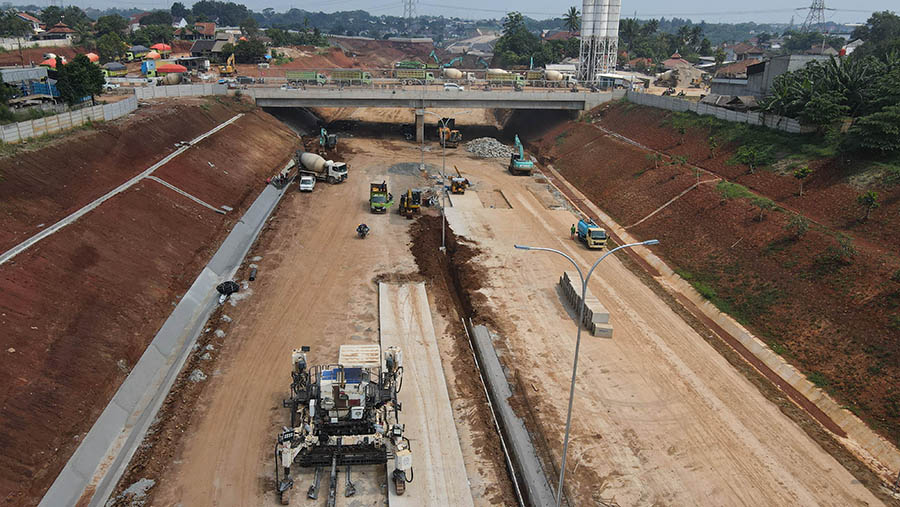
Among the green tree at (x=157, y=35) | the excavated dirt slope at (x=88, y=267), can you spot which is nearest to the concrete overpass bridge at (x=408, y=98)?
the excavated dirt slope at (x=88, y=267)

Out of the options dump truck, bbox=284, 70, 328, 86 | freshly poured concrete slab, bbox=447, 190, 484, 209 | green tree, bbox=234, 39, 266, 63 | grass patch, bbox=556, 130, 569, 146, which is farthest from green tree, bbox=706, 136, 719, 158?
green tree, bbox=234, 39, 266, 63

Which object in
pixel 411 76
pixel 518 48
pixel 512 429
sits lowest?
pixel 512 429

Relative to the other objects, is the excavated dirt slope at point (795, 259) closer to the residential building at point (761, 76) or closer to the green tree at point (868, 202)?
the green tree at point (868, 202)

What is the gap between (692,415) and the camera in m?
29.4

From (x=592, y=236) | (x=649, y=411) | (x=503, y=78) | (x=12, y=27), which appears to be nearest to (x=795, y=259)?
(x=592, y=236)

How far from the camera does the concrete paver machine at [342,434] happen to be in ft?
78.5

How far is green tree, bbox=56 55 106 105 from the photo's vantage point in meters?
59.8

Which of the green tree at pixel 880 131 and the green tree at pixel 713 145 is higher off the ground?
the green tree at pixel 880 131

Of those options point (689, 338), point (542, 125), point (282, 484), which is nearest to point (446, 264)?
point (689, 338)

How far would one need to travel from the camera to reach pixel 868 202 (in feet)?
134

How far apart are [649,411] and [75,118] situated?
169 feet

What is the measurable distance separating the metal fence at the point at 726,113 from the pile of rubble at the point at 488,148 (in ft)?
63.8

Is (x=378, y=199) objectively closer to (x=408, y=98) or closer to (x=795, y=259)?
(x=408, y=98)

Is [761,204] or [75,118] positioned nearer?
[761,204]
